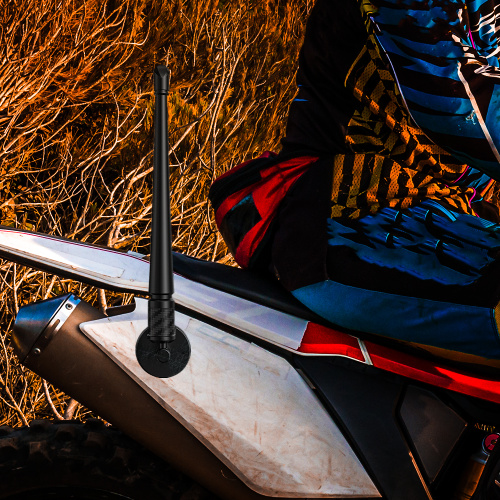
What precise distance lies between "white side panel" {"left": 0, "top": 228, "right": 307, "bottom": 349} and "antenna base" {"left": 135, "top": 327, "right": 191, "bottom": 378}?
91mm

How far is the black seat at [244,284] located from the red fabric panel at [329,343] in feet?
0.08

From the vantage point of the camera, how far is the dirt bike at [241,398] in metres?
1.09

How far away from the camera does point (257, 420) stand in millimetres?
1096

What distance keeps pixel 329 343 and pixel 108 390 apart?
401mm

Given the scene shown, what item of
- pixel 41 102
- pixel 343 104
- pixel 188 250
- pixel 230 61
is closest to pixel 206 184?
pixel 188 250

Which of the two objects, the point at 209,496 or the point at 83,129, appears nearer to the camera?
the point at 209,496

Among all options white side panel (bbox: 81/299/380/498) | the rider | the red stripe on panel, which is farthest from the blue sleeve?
white side panel (bbox: 81/299/380/498)

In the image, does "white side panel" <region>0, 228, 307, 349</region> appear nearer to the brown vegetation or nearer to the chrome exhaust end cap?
the chrome exhaust end cap

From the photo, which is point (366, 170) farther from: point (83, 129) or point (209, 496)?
point (83, 129)

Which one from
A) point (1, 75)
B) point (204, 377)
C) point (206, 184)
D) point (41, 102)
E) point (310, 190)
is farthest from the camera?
point (206, 184)

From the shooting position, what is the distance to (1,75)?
258 centimetres

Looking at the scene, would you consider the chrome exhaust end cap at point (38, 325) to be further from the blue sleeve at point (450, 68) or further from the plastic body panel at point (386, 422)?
the blue sleeve at point (450, 68)

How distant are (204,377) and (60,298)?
30cm

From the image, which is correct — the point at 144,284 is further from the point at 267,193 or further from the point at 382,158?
the point at 382,158
